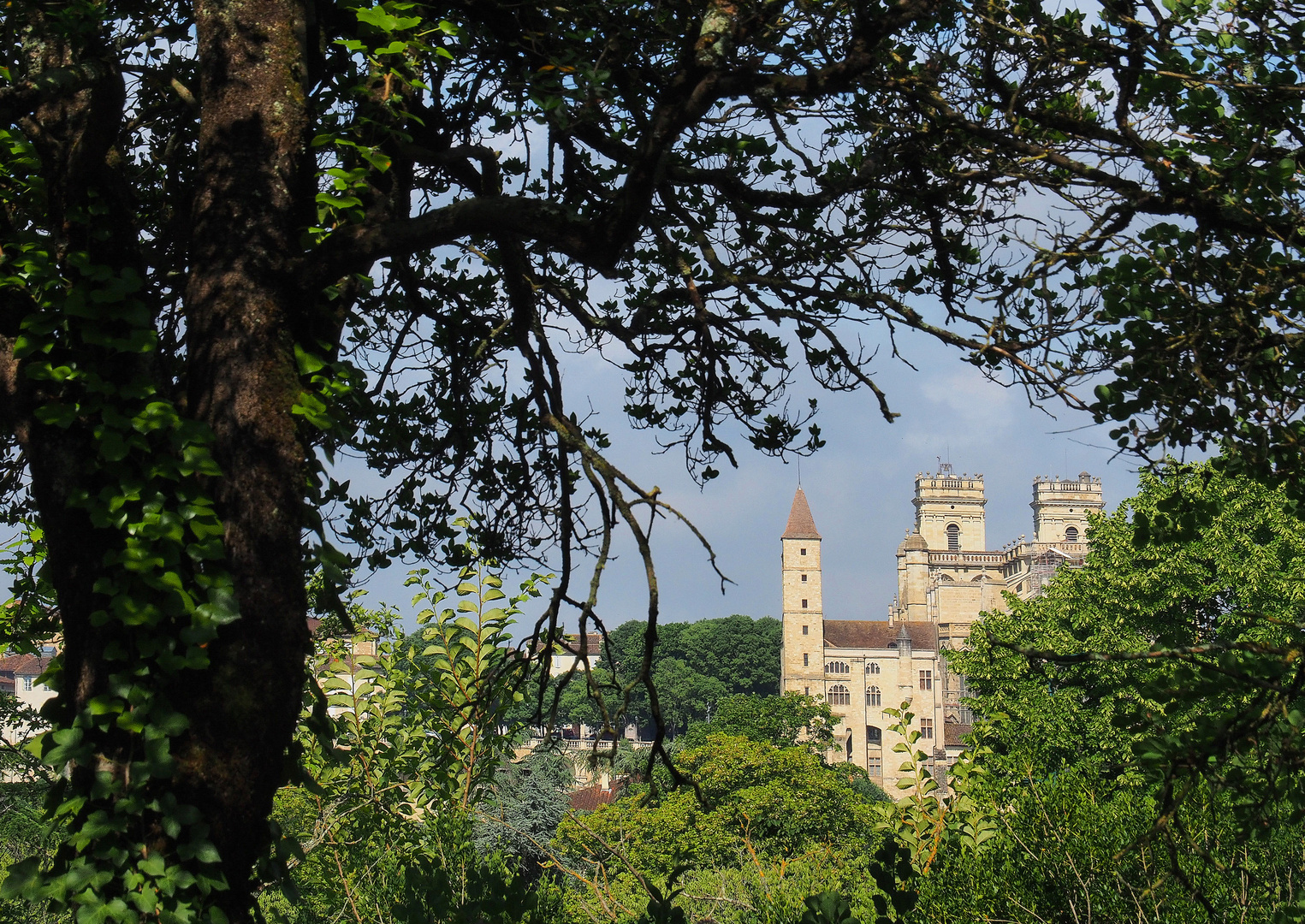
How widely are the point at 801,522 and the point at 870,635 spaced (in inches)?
511

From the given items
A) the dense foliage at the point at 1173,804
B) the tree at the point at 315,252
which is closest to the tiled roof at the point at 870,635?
the dense foliage at the point at 1173,804

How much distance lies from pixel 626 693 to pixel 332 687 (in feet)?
17.1

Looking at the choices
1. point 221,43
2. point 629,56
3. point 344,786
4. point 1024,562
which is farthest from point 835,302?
point 1024,562

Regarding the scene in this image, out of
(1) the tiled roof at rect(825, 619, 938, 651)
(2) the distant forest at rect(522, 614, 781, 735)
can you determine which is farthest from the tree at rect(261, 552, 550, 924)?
(2) the distant forest at rect(522, 614, 781, 735)

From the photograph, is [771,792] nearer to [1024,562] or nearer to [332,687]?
[332,687]

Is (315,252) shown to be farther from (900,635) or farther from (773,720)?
(900,635)

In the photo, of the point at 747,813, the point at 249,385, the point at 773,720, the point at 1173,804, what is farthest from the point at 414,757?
the point at 773,720

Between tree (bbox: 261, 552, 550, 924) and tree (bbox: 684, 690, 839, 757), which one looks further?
tree (bbox: 684, 690, 839, 757)

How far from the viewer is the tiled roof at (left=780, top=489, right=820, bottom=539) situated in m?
102

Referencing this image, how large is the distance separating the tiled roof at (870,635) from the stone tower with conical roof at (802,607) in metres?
2.25

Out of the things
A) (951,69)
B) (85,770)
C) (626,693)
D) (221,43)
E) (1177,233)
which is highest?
(951,69)

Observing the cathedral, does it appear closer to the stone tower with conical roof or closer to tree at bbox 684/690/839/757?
the stone tower with conical roof

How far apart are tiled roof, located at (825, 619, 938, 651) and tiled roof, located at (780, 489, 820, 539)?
9.53 metres

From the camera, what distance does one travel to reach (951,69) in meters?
5.13
